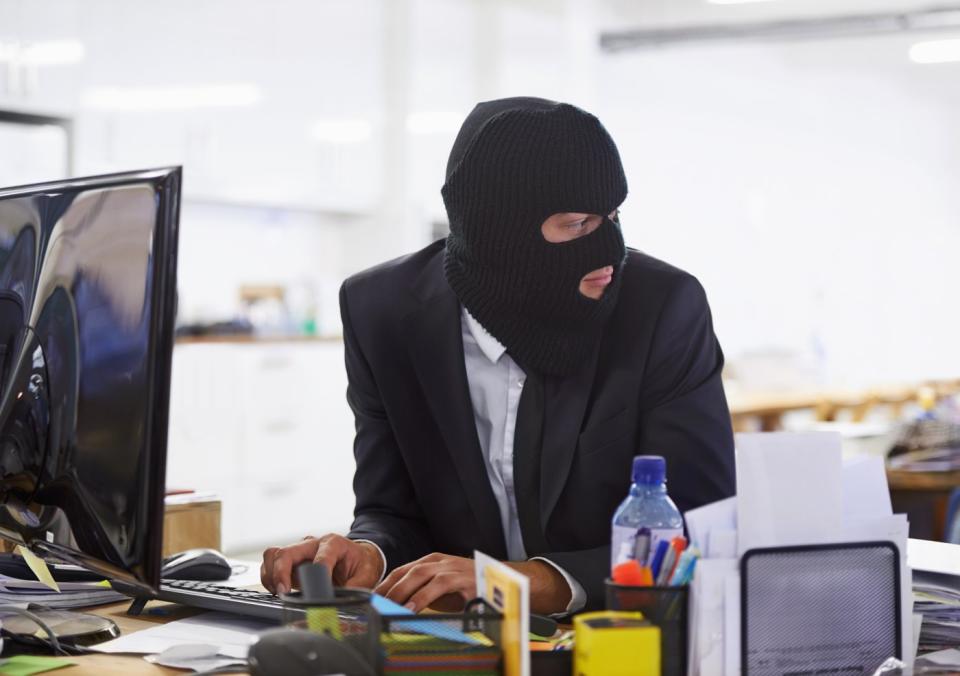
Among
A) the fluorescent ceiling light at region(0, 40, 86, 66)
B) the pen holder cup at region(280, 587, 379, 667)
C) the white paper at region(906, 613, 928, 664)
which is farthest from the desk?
the fluorescent ceiling light at region(0, 40, 86, 66)

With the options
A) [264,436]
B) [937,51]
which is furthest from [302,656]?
Answer: [937,51]

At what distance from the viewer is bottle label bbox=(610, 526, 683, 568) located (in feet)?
3.35

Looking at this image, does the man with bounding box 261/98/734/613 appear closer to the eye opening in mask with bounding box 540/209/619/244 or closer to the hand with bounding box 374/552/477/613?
the eye opening in mask with bounding box 540/209/619/244

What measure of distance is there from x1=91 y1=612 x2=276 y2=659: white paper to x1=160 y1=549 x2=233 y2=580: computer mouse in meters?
0.17

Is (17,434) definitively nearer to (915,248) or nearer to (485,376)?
(485,376)

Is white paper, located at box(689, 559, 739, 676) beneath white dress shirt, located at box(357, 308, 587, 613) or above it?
beneath

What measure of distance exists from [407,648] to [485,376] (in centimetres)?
69

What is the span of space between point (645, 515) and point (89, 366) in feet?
1.73

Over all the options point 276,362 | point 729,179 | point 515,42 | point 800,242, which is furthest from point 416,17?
point 800,242

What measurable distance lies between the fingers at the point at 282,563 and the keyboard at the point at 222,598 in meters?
0.01

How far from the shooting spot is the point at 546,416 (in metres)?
1.56

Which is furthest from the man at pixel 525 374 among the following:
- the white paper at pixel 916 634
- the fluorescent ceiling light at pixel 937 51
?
the fluorescent ceiling light at pixel 937 51

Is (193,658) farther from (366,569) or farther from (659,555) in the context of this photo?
(659,555)

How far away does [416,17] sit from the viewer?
21.9 ft
